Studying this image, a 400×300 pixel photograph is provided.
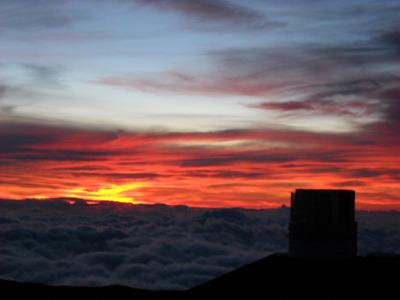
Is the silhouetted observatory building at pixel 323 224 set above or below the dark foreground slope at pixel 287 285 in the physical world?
above

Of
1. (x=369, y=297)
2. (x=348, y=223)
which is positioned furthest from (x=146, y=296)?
(x=348, y=223)

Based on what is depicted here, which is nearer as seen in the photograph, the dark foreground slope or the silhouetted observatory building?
the dark foreground slope

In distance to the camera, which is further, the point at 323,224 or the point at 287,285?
the point at 323,224

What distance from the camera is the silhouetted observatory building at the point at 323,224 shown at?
23.3 m

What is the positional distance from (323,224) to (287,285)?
510 centimetres

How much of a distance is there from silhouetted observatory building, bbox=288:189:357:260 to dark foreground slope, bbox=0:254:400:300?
71 cm

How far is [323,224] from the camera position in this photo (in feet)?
76.5

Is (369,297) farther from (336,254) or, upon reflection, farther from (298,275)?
(336,254)

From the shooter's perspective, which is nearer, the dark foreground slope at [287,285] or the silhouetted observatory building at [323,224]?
the dark foreground slope at [287,285]

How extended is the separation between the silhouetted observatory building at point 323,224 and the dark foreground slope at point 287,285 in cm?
71

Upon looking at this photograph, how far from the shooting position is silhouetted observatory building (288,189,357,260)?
76.6 ft

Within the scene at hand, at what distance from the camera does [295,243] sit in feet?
79.8

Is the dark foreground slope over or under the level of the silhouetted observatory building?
under

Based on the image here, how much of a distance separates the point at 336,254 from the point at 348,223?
1980 millimetres
